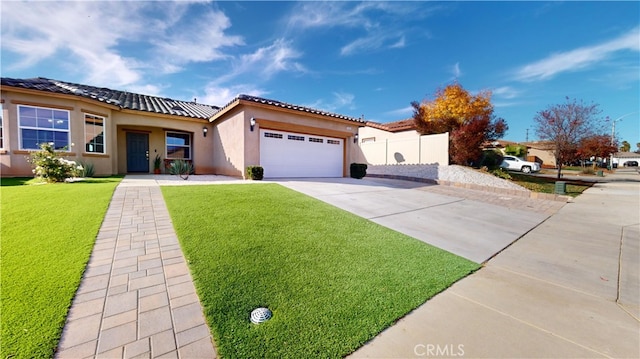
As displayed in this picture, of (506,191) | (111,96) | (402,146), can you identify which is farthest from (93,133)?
(506,191)

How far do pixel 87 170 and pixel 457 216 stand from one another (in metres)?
13.7

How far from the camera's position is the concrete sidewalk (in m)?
1.93

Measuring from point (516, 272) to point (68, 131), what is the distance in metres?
15.3

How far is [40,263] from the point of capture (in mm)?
2609

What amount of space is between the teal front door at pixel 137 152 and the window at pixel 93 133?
80.6 inches

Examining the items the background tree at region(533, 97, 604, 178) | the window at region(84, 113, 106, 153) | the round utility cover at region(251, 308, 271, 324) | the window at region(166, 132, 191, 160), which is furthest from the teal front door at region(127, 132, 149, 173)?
the background tree at region(533, 97, 604, 178)

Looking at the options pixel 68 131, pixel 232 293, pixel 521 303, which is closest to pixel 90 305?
pixel 232 293

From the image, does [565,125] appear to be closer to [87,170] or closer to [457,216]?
[457,216]

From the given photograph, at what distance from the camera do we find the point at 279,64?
12.1m

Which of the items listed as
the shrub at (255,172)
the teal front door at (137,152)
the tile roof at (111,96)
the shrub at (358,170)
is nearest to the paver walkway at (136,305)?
the shrub at (255,172)

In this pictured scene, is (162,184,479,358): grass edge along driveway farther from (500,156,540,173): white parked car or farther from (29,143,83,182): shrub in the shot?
(500,156,540,173): white parked car

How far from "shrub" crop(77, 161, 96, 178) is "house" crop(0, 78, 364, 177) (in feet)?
1.26

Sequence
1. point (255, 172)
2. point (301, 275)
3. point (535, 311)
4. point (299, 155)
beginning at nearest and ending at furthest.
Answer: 1. point (535, 311)
2. point (301, 275)
3. point (255, 172)
4. point (299, 155)

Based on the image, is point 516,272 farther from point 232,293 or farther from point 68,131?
point 68,131
